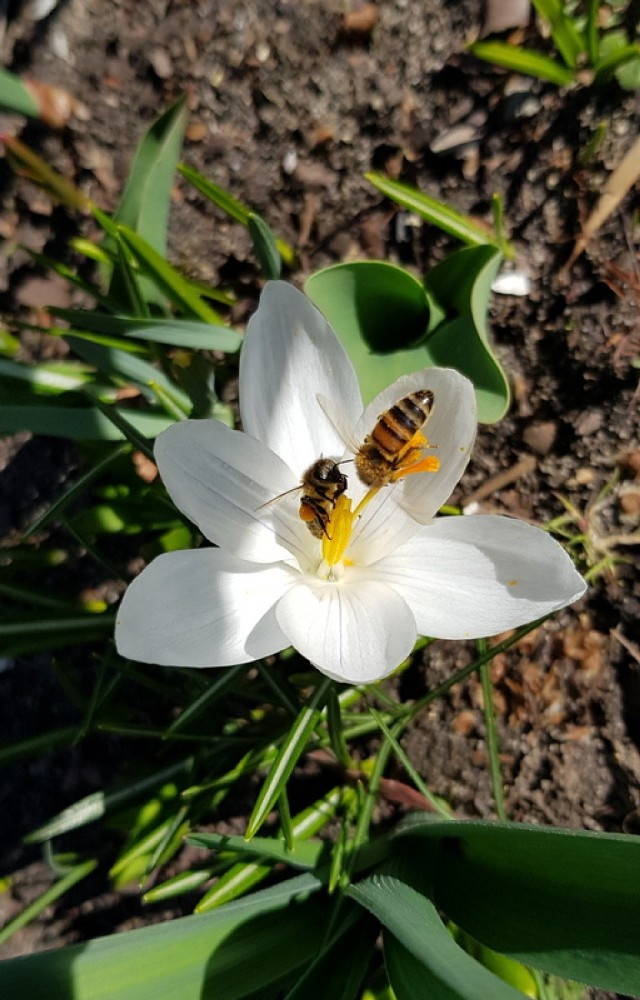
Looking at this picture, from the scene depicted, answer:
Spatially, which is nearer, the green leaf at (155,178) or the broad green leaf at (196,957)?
the broad green leaf at (196,957)

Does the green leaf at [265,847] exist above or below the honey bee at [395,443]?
below

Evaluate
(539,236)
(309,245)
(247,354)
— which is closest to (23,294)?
(309,245)

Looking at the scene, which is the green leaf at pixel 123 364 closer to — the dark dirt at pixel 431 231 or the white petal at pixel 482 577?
the white petal at pixel 482 577

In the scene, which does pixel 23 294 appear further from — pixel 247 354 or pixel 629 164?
pixel 629 164

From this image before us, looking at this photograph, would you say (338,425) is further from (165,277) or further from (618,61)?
(618,61)

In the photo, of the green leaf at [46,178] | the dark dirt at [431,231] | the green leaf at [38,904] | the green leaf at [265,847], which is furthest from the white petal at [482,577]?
the green leaf at [46,178]

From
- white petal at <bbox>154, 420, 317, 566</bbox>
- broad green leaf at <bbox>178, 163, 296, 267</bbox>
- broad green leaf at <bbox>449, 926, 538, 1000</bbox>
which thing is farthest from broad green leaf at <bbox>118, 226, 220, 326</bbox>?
broad green leaf at <bbox>449, 926, 538, 1000</bbox>
